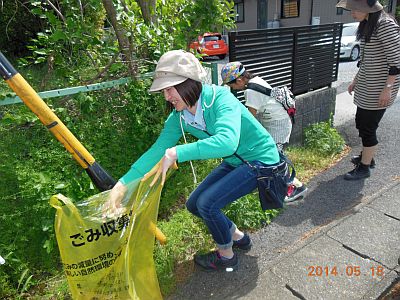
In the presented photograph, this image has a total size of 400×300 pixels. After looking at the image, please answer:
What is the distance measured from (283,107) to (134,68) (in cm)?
151

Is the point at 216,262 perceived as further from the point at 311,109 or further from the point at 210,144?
the point at 311,109

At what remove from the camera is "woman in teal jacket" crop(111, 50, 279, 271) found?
1.83m

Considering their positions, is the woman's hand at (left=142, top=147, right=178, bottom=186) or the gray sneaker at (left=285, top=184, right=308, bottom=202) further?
the gray sneaker at (left=285, top=184, right=308, bottom=202)

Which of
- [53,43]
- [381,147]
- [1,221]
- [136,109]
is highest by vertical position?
[53,43]

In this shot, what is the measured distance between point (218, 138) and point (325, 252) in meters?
1.45

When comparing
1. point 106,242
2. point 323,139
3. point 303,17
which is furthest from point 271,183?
point 303,17

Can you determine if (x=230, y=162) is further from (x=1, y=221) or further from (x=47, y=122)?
(x=1, y=221)

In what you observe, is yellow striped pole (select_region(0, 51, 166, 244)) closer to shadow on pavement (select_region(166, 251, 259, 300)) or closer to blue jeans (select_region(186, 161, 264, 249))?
blue jeans (select_region(186, 161, 264, 249))

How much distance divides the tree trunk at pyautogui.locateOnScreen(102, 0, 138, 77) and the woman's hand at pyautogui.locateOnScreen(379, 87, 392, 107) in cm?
239

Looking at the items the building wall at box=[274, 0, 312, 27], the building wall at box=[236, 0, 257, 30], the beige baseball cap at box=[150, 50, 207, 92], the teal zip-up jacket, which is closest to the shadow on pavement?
the teal zip-up jacket

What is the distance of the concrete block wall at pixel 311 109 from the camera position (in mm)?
4656

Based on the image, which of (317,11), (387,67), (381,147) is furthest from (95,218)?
(317,11)

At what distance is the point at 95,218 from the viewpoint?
182 cm
